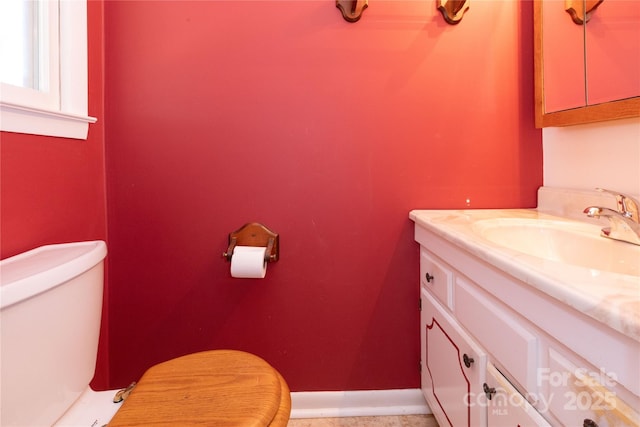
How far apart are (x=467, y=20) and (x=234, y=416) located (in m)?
1.45

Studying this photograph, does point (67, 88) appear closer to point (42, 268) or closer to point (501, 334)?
point (42, 268)

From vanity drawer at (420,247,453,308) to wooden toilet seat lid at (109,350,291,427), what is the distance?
53 cm

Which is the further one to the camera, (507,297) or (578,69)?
(578,69)

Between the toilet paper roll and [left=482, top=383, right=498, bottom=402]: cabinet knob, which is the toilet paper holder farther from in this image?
[left=482, top=383, right=498, bottom=402]: cabinet knob

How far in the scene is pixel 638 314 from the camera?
0.39m

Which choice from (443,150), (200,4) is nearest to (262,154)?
(200,4)

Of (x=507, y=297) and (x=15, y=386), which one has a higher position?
(x=507, y=297)

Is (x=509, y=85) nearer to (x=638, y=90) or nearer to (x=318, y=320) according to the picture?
(x=638, y=90)

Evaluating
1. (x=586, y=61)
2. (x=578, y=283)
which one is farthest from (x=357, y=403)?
(x=586, y=61)

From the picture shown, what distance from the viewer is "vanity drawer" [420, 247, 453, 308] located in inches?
37.4

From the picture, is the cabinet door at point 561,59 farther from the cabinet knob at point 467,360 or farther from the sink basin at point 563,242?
the cabinet knob at point 467,360

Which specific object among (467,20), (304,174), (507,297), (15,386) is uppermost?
(467,20)

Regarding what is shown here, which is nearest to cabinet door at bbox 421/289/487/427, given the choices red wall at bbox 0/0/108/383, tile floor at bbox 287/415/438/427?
tile floor at bbox 287/415/438/427

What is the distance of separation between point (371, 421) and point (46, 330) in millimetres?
1102
